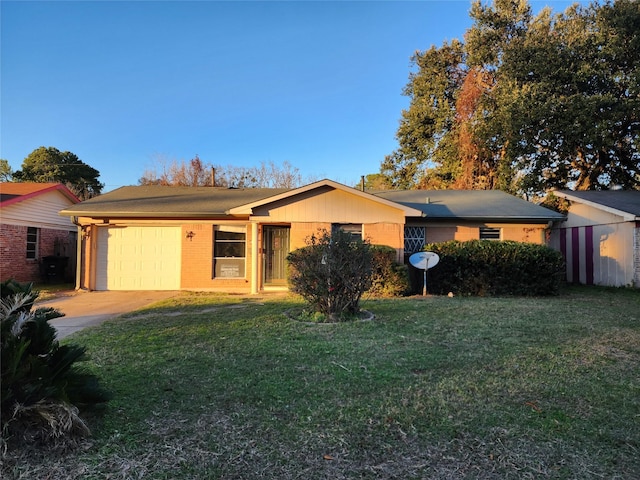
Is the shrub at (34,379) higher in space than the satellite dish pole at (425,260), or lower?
lower

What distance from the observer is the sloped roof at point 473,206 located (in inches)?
516

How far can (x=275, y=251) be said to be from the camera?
45.3ft

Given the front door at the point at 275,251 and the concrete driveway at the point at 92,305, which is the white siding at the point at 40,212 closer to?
the concrete driveway at the point at 92,305

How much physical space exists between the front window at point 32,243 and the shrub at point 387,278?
42.3ft

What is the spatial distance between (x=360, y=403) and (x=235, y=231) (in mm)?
10373

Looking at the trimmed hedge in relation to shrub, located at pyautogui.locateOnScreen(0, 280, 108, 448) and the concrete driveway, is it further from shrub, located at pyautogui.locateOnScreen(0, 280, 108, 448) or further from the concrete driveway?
shrub, located at pyautogui.locateOnScreen(0, 280, 108, 448)

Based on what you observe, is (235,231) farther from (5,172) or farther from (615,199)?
A: (5,172)

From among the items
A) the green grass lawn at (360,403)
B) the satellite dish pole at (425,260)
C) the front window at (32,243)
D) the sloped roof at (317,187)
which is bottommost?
the green grass lawn at (360,403)

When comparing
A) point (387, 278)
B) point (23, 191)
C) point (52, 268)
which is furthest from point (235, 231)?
point (23, 191)

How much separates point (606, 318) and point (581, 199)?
818 centimetres

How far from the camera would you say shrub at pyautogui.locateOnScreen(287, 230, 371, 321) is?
280 inches

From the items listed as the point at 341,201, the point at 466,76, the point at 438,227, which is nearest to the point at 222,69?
the point at 341,201

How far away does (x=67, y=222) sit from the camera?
16.7 m

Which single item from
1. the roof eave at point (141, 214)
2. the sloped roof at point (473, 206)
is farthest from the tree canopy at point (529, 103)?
Answer: the roof eave at point (141, 214)
